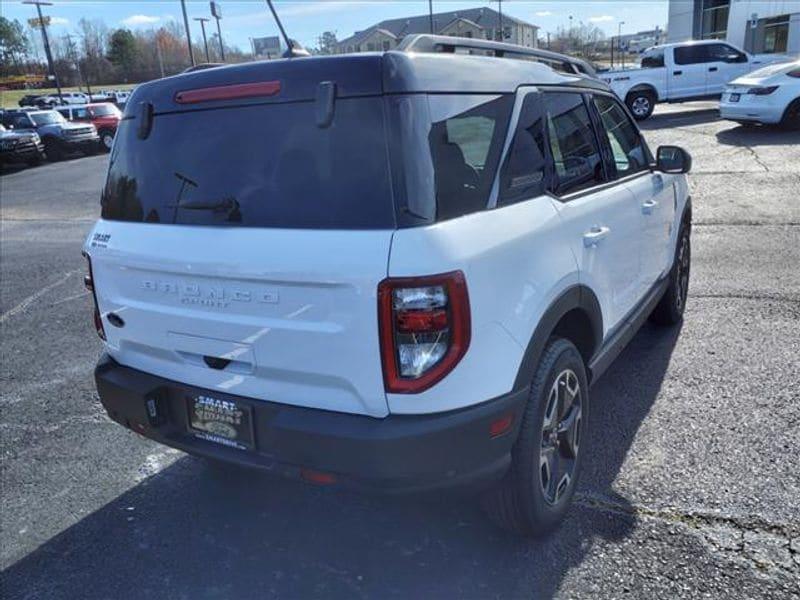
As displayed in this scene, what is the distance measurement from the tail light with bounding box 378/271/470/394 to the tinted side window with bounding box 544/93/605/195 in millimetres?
975

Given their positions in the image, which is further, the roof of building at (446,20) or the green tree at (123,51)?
the green tree at (123,51)

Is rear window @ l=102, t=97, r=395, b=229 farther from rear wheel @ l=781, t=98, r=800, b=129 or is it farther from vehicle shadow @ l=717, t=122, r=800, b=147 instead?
rear wheel @ l=781, t=98, r=800, b=129

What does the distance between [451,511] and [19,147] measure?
22726 millimetres

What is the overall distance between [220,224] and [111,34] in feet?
340

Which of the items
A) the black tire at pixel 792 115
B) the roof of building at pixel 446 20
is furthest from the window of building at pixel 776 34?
the roof of building at pixel 446 20

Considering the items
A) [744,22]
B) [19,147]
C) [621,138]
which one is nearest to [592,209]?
[621,138]

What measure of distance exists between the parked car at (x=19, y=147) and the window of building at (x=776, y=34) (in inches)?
1160

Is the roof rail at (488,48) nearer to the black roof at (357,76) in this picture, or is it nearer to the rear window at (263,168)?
the black roof at (357,76)

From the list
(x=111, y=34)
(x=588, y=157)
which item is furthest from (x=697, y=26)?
(x=111, y=34)

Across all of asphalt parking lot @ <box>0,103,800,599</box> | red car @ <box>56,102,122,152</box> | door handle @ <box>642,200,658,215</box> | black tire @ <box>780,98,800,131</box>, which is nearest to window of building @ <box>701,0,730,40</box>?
black tire @ <box>780,98,800,131</box>

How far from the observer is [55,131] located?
23.9 m

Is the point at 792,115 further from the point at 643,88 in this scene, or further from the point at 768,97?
the point at 643,88

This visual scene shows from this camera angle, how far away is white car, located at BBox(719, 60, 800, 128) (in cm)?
1384

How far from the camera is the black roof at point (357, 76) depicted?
7.11 feet
